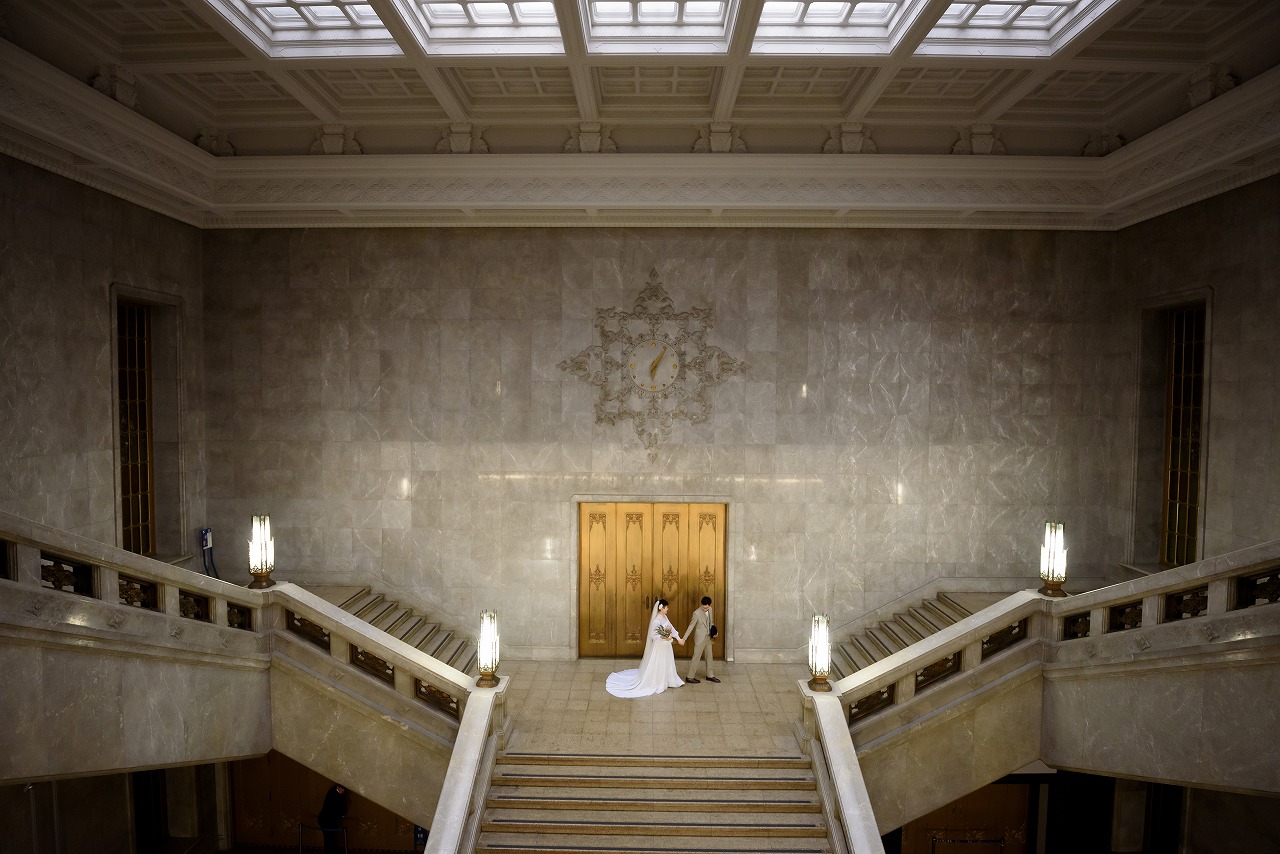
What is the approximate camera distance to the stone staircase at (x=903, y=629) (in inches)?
416

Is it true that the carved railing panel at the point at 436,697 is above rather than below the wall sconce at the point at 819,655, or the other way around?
below

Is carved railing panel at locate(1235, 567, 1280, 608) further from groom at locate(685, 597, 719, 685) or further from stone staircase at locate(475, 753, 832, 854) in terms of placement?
groom at locate(685, 597, 719, 685)

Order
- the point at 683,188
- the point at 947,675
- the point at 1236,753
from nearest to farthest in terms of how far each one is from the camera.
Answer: the point at 1236,753, the point at 947,675, the point at 683,188

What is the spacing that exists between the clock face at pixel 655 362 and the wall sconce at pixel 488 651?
15.3 feet

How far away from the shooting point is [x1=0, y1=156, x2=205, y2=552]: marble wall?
7.95 m

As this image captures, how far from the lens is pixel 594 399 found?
11539 millimetres

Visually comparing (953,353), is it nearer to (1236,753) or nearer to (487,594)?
(1236,753)

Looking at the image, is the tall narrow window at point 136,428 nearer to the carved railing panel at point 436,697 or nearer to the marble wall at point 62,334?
the marble wall at point 62,334

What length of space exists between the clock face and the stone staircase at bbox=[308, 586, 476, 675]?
5188mm

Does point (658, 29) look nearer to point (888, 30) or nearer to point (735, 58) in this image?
point (735, 58)

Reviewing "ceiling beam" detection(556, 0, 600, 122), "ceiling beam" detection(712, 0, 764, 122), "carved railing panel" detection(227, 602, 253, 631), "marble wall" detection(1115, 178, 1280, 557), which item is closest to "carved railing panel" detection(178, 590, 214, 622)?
"carved railing panel" detection(227, 602, 253, 631)

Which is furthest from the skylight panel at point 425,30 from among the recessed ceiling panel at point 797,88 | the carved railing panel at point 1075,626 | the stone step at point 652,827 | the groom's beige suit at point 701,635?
the carved railing panel at point 1075,626

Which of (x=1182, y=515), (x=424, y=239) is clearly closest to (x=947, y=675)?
(x=1182, y=515)

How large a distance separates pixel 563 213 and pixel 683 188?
6.25ft
